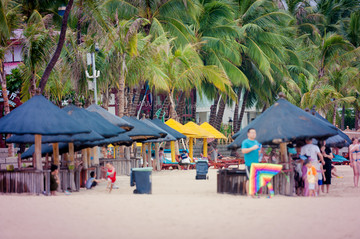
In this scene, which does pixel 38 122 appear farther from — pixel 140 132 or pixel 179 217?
pixel 140 132

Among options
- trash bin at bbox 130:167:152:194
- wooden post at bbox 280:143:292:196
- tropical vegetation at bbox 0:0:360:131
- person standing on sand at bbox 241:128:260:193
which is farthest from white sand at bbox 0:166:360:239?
tropical vegetation at bbox 0:0:360:131

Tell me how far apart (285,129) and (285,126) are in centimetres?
12

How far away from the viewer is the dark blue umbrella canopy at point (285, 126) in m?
15.3

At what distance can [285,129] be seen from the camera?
15422mm

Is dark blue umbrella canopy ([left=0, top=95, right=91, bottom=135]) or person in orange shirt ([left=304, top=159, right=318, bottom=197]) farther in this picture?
dark blue umbrella canopy ([left=0, top=95, right=91, bottom=135])

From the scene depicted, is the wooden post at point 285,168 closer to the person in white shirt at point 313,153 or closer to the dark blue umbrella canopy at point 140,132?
the person in white shirt at point 313,153

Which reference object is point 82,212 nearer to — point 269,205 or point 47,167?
point 269,205

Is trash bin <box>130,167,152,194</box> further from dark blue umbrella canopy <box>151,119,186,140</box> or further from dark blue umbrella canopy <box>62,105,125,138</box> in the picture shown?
dark blue umbrella canopy <box>151,119,186,140</box>

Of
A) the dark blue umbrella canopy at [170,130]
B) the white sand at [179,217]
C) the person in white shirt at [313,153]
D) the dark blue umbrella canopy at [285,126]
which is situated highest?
the dark blue umbrella canopy at [170,130]

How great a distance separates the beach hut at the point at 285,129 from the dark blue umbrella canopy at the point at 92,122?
438 cm

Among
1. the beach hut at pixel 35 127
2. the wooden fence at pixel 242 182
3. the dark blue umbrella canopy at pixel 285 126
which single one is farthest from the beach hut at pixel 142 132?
the wooden fence at pixel 242 182

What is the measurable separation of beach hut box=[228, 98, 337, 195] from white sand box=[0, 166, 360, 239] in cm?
97

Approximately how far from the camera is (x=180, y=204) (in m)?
12.8

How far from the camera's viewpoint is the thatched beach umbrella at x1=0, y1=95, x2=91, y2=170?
1530cm
